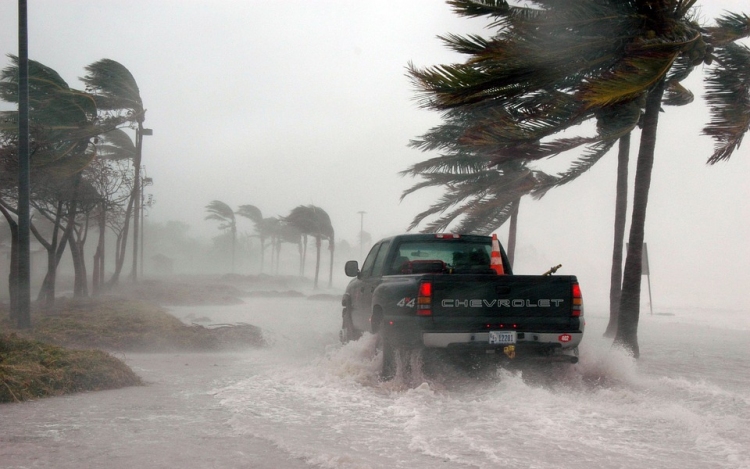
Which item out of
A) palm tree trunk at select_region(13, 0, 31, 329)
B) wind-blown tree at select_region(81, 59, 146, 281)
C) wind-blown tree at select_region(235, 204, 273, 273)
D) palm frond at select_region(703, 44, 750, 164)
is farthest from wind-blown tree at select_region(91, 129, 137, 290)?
wind-blown tree at select_region(235, 204, 273, 273)

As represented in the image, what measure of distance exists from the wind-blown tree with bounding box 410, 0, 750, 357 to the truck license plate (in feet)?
11.9

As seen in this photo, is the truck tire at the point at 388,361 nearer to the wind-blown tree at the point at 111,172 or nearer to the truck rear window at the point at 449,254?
the truck rear window at the point at 449,254

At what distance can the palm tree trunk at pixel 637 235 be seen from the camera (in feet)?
39.4

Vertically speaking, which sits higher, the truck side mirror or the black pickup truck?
the truck side mirror

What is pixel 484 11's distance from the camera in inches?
431

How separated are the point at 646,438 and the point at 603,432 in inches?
13.3

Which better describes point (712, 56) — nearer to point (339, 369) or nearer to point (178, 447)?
point (339, 369)

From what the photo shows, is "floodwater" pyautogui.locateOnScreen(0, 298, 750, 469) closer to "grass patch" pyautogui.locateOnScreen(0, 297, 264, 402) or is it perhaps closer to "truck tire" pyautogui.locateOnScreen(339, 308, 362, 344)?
"grass patch" pyautogui.locateOnScreen(0, 297, 264, 402)

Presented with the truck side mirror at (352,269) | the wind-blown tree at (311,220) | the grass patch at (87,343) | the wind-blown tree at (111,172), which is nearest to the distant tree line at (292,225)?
the wind-blown tree at (311,220)

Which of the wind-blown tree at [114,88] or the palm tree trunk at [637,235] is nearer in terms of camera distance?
the palm tree trunk at [637,235]

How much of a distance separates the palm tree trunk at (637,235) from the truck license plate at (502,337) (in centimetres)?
502

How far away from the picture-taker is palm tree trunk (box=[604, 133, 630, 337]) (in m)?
15.6

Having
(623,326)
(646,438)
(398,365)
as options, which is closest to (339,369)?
(398,365)

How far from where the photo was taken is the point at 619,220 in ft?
52.7
